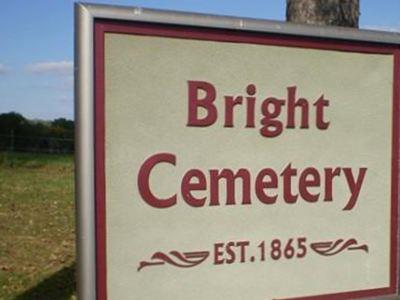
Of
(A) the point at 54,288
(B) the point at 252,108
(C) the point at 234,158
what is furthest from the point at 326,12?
(A) the point at 54,288

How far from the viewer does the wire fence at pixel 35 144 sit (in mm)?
31062

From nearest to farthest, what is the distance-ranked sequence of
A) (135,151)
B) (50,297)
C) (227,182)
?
(135,151) < (227,182) < (50,297)

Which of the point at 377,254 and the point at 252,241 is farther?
the point at 377,254

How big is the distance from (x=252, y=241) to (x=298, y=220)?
19 centimetres

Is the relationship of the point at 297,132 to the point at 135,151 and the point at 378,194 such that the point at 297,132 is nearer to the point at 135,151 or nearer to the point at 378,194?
the point at 378,194

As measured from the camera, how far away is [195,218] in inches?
80.0

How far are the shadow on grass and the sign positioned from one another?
3417 mm

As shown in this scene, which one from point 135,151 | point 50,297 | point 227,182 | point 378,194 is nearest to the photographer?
point 135,151

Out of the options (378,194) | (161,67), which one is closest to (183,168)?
(161,67)

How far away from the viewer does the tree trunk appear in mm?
3062

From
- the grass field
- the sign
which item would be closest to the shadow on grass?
the grass field

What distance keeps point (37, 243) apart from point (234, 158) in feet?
19.5

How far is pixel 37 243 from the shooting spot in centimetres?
754

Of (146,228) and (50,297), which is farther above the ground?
(146,228)
